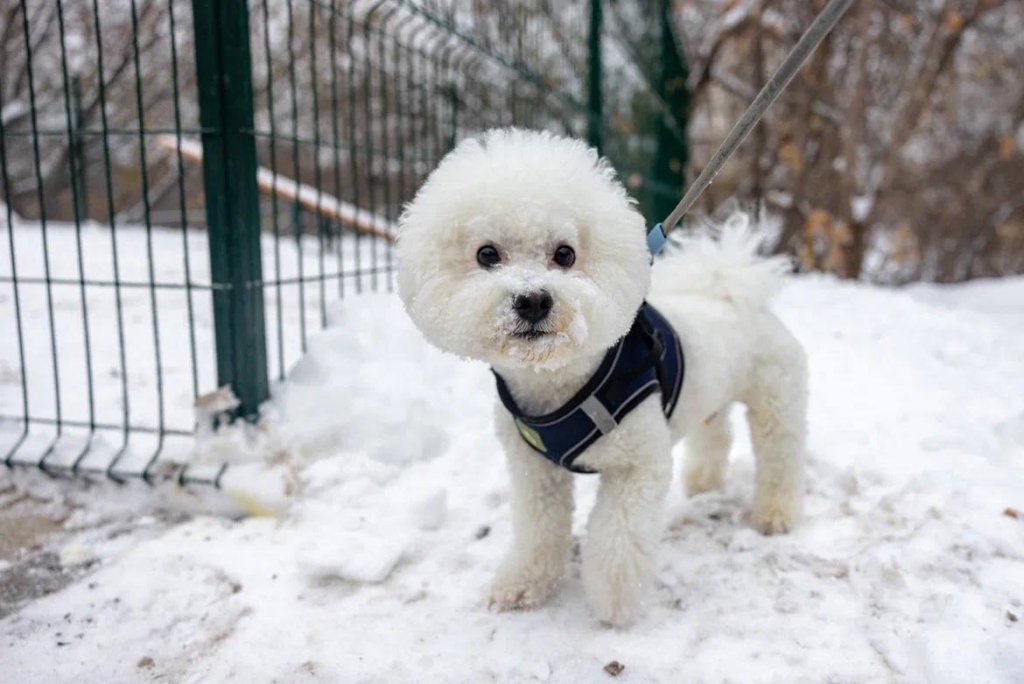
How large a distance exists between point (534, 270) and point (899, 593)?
4.29 ft

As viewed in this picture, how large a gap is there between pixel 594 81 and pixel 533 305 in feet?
16.1

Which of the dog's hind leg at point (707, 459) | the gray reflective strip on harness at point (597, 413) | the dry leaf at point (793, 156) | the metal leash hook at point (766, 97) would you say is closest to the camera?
the metal leash hook at point (766, 97)

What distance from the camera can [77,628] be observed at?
1922 millimetres

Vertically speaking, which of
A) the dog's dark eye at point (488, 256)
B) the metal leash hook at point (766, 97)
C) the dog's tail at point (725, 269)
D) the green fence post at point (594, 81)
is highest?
the green fence post at point (594, 81)

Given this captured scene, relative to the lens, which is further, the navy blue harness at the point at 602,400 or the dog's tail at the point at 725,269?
the dog's tail at the point at 725,269

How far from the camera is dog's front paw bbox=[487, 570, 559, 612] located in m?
2.02

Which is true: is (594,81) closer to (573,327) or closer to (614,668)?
(573,327)

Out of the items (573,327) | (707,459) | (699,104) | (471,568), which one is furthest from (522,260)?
(699,104)

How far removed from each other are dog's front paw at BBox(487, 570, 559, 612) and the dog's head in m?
0.69

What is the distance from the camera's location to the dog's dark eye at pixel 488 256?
170 centimetres

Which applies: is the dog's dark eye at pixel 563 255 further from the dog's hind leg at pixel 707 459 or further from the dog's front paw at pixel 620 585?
the dog's hind leg at pixel 707 459

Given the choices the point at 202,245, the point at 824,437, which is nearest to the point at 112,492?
the point at 824,437

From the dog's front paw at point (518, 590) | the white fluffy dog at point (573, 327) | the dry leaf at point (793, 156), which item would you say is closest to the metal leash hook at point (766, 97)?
the white fluffy dog at point (573, 327)

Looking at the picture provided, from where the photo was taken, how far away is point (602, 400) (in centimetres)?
186
